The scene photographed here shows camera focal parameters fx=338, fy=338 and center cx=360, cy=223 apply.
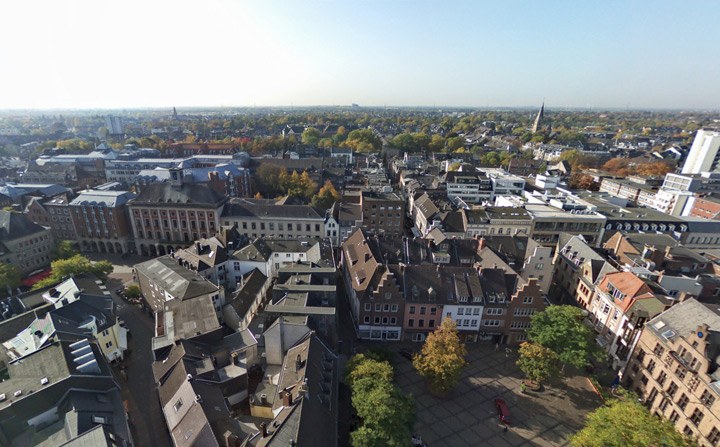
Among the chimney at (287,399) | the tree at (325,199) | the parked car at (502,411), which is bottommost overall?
the parked car at (502,411)

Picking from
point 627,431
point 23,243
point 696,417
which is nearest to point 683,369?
point 696,417

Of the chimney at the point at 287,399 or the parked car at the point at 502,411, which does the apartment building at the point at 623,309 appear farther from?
the chimney at the point at 287,399

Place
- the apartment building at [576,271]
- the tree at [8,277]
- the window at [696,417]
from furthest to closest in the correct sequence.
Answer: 1. the apartment building at [576,271]
2. the tree at [8,277]
3. the window at [696,417]

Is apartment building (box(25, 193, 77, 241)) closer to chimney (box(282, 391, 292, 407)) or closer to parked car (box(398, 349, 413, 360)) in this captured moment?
chimney (box(282, 391, 292, 407))

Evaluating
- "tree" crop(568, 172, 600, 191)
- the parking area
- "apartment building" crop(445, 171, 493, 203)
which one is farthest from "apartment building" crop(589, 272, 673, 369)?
"tree" crop(568, 172, 600, 191)

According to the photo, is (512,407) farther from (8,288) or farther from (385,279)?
(8,288)

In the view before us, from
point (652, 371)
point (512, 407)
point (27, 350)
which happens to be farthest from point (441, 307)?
point (27, 350)

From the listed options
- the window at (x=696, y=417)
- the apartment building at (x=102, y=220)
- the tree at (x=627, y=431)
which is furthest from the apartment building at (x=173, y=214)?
the window at (x=696, y=417)
